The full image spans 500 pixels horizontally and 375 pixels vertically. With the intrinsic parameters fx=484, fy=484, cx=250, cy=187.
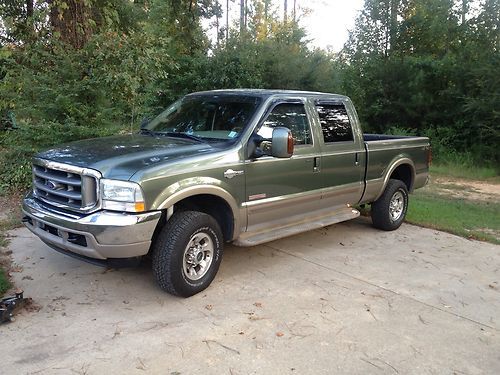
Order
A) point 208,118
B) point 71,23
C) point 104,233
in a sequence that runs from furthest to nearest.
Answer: point 71,23 < point 208,118 < point 104,233

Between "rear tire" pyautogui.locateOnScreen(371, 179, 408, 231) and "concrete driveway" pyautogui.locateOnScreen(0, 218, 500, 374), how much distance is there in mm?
1042

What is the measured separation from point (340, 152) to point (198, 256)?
8.04 ft

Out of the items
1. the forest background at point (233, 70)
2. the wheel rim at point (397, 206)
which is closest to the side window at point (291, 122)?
the wheel rim at point (397, 206)

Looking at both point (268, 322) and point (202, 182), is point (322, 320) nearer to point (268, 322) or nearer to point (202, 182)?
point (268, 322)

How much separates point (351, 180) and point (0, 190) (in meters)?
6.02

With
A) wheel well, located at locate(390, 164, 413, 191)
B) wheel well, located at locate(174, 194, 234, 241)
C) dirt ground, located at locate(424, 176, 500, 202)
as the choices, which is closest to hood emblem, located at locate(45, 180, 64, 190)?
wheel well, located at locate(174, 194, 234, 241)

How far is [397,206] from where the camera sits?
23.8ft

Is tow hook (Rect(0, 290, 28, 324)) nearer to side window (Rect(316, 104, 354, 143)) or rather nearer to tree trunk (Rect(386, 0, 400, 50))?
side window (Rect(316, 104, 354, 143))

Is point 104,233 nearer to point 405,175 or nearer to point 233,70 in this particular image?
point 405,175

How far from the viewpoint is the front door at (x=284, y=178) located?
4.96 metres

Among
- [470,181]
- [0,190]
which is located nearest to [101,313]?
[0,190]

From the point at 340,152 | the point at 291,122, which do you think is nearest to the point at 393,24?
the point at 340,152

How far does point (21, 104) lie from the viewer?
8.44 meters

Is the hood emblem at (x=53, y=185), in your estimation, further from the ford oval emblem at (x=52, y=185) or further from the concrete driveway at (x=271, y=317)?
the concrete driveway at (x=271, y=317)
